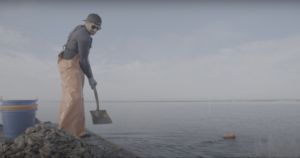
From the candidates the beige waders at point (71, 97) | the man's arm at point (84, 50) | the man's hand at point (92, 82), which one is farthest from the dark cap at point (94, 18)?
the man's hand at point (92, 82)

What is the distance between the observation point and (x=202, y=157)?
5.68m

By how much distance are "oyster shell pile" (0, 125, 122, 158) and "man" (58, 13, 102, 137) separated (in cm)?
87

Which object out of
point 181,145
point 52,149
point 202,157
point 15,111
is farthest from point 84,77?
point 181,145

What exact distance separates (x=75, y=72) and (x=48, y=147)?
1767mm

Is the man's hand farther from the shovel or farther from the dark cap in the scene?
the dark cap

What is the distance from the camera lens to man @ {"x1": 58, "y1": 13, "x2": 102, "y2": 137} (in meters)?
4.06

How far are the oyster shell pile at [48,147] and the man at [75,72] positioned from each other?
87 cm

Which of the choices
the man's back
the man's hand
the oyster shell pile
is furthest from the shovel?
the oyster shell pile

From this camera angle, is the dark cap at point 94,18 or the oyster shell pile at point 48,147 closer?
the oyster shell pile at point 48,147

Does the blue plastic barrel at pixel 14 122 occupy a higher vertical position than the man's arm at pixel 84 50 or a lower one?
lower

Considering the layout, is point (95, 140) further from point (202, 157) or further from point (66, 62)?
point (202, 157)

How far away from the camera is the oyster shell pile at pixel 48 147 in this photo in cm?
281

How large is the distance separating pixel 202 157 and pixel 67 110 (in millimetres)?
3872

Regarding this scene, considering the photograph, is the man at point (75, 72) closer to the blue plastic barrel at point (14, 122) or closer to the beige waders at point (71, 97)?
the beige waders at point (71, 97)
